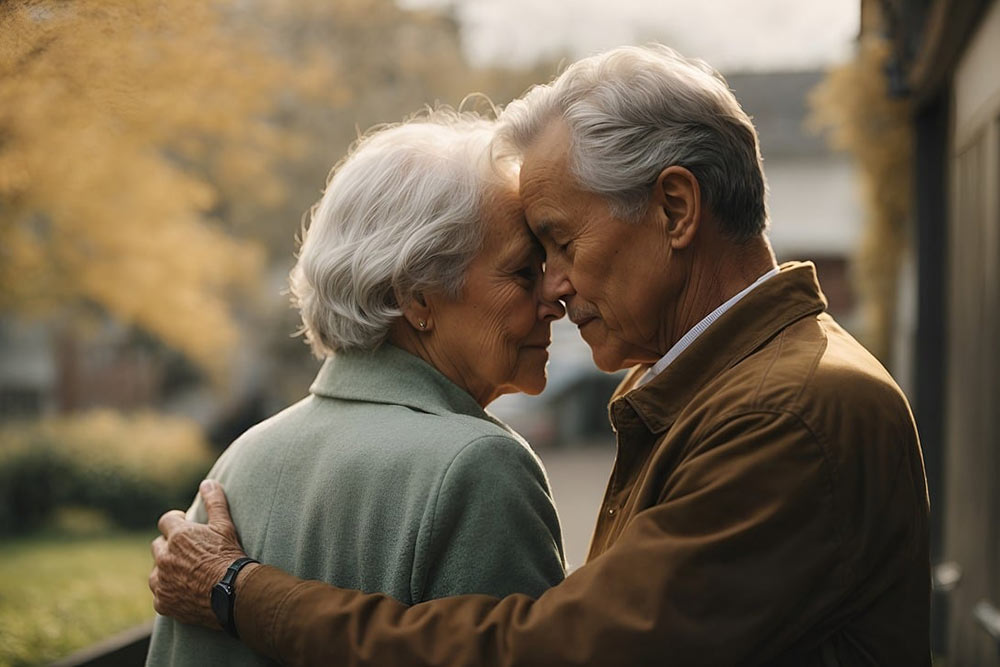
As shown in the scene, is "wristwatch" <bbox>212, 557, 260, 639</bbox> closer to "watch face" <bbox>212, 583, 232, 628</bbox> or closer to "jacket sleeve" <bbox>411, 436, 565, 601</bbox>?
"watch face" <bbox>212, 583, 232, 628</bbox>

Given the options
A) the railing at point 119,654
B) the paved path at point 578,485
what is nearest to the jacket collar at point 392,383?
the railing at point 119,654

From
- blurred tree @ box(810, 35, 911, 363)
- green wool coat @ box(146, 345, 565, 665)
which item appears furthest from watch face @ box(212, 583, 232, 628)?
blurred tree @ box(810, 35, 911, 363)

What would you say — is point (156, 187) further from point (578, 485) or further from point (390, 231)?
point (390, 231)

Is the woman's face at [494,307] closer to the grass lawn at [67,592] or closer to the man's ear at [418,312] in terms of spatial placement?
the man's ear at [418,312]

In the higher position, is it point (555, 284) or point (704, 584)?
point (555, 284)

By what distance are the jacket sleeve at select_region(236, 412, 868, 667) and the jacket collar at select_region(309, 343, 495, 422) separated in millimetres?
439

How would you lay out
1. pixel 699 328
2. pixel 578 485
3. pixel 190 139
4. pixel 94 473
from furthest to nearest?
pixel 578 485 → pixel 94 473 → pixel 190 139 → pixel 699 328

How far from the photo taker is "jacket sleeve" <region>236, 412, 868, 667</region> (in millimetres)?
1743

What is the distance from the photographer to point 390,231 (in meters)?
2.19

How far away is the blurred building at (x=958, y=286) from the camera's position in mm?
4449

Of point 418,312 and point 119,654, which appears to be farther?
A: point 119,654

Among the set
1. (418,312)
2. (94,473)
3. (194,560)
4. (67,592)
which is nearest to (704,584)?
(418,312)

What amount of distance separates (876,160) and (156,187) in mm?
5891

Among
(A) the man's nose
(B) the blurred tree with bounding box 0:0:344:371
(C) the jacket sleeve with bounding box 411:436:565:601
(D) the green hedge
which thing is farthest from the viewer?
(D) the green hedge
